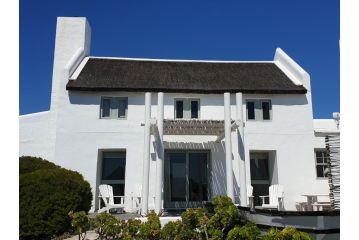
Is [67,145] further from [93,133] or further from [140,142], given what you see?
[140,142]

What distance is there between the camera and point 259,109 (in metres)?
16.8

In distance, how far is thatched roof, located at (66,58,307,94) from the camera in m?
16.2

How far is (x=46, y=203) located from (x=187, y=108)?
30.0 ft

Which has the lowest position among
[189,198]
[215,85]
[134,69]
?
[189,198]

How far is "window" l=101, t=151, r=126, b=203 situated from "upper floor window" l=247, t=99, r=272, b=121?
6989 millimetres

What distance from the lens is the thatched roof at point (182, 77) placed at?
16188 mm

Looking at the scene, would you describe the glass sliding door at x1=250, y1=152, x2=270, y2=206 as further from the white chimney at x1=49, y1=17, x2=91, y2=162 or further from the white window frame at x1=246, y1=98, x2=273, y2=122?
the white chimney at x1=49, y1=17, x2=91, y2=162

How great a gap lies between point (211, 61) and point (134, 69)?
5189 mm

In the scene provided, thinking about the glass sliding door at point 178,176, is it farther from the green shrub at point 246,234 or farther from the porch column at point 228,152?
the green shrub at point 246,234

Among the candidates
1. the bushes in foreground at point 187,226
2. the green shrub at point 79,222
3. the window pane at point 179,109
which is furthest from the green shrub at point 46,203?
the window pane at point 179,109

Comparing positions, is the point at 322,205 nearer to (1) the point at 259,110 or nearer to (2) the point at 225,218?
(1) the point at 259,110

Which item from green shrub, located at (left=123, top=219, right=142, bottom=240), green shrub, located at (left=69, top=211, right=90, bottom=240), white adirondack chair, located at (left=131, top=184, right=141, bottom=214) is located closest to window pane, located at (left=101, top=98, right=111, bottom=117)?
white adirondack chair, located at (left=131, top=184, right=141, bottom=214)
